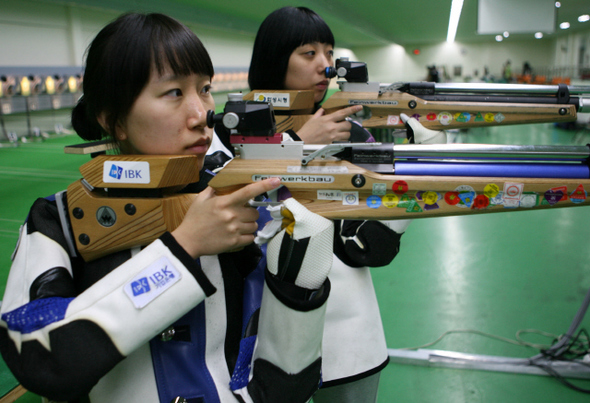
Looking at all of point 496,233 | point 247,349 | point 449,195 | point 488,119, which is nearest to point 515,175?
point 449,195

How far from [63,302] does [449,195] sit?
0.62 meters

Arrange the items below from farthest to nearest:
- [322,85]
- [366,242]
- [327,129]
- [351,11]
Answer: [351,11] → [322,85] → [327,129] → [366,242]

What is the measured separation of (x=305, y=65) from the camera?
1.40m

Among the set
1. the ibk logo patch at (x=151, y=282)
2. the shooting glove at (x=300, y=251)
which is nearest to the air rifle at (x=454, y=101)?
the shooting glove at (x=300, y=251)

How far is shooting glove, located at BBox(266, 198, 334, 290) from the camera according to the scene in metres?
0.62

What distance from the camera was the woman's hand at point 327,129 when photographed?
133 cm

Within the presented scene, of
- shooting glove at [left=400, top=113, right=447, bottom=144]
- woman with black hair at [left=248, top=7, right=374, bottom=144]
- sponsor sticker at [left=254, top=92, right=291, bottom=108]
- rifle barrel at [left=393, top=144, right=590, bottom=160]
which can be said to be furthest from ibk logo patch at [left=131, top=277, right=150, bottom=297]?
shooting glove at [left=400, top=113, right=447, bottom=144]

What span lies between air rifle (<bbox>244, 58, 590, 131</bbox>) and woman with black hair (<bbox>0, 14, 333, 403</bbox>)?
2.84 feet

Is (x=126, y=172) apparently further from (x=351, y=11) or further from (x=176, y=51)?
(x=351, y=11)

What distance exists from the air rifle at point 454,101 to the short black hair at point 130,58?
837mm

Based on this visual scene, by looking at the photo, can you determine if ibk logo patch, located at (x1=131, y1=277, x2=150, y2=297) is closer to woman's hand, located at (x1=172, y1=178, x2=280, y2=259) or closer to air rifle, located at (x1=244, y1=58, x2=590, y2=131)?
woman's hand, located at (x1=172, y1=178, x2=280, y2=259)

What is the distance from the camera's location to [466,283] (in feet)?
8.31

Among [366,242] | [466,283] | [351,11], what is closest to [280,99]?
[366,242]

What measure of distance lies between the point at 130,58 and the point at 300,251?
41 centimetres
